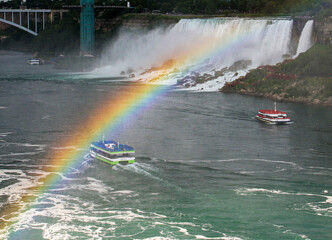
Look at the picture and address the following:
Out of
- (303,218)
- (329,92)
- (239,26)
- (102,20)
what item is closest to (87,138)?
(303,218)

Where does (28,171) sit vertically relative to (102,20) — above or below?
below

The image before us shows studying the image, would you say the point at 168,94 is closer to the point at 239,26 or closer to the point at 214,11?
the point at 239,26

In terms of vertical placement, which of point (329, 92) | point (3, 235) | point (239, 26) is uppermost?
point (239, 26)

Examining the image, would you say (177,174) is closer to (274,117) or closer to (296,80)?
(274,117)

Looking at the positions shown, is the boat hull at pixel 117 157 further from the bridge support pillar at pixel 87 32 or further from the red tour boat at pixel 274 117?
the bridge support pillar at pixel 87 32

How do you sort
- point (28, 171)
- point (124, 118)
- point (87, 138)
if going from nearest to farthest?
1. point (28, 171)
2. point (87, 138)
3. point (124, 118)

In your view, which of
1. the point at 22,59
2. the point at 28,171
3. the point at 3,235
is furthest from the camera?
the point at 22,59

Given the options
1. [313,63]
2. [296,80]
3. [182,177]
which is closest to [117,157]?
[182,177]
